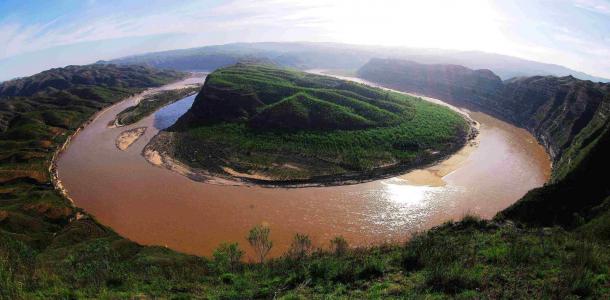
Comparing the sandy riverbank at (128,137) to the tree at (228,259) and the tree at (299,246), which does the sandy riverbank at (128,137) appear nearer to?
the tree at (228,259)

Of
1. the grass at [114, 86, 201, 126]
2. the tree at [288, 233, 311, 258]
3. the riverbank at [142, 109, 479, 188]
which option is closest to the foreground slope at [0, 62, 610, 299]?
the tree at [288, 233, 311, 258]

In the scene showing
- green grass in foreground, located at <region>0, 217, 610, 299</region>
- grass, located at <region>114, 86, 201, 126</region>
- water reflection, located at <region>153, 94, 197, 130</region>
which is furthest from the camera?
grass, located at <region>114, 86, 201, 126</region>

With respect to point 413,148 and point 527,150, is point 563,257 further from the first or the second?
point 527,150

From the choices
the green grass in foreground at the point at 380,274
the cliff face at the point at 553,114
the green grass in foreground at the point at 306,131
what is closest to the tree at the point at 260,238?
the green grass in foreground at the point at 380,274

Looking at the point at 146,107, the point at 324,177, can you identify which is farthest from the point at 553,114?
the point at 146,107

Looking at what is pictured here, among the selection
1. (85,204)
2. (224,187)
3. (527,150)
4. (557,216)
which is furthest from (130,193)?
(527,150)

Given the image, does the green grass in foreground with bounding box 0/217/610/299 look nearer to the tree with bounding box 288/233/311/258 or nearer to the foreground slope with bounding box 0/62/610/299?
the foreground slope with bounding box 0/62/610/299
